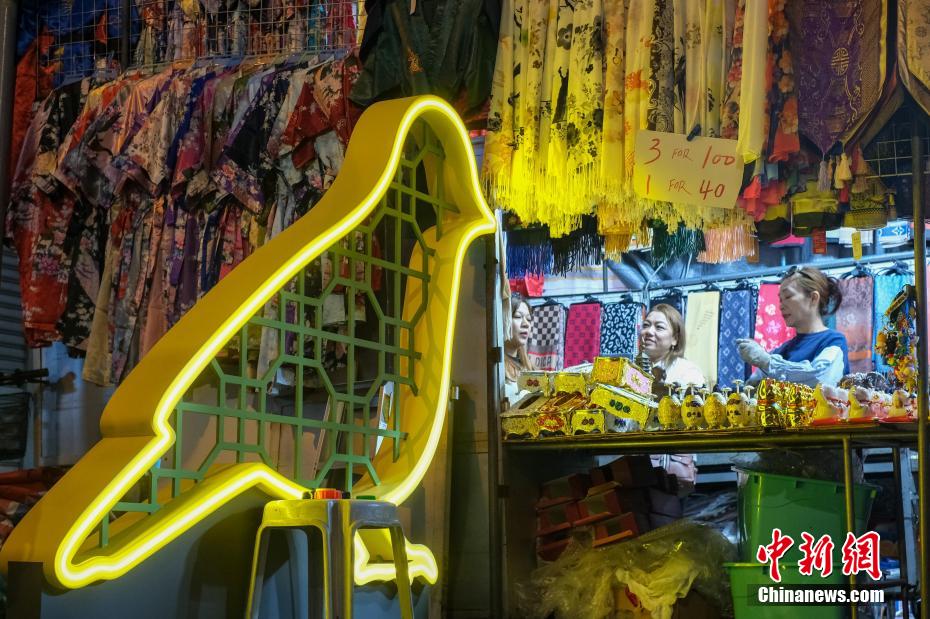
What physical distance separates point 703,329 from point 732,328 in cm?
15

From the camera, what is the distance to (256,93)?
5289 mm

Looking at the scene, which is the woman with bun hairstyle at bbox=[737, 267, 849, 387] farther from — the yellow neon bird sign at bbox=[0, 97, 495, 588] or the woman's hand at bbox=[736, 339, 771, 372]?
the yellow neon bird sign at bbox=[0, 97, 495, 588]

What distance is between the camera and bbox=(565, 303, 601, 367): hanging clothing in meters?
6.02

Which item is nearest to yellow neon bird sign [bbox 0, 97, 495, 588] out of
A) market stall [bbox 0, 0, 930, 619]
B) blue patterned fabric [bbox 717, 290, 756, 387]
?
market stall [bbox 0, 0, 930, 619]

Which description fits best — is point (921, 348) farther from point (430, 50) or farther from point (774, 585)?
point (430, 50)

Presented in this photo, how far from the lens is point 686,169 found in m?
4.57

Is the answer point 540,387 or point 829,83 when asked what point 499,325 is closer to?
point 540,387

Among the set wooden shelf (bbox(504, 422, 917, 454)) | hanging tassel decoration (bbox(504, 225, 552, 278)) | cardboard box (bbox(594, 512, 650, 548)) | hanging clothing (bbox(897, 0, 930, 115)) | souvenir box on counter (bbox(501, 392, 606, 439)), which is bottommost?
cardboard box (bbox(594, 512, 650, 548))

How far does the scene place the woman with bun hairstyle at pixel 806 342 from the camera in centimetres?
541

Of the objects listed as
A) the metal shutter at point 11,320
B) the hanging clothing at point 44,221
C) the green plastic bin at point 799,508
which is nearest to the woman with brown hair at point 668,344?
the green plastic bin at point 799,508

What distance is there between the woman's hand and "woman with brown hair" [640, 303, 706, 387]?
0.36 meters

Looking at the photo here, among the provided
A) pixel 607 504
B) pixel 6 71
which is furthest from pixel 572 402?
pixel 6 71

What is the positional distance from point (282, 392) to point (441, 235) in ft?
3.79

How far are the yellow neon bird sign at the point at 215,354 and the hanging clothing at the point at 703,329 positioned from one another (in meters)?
1.64
